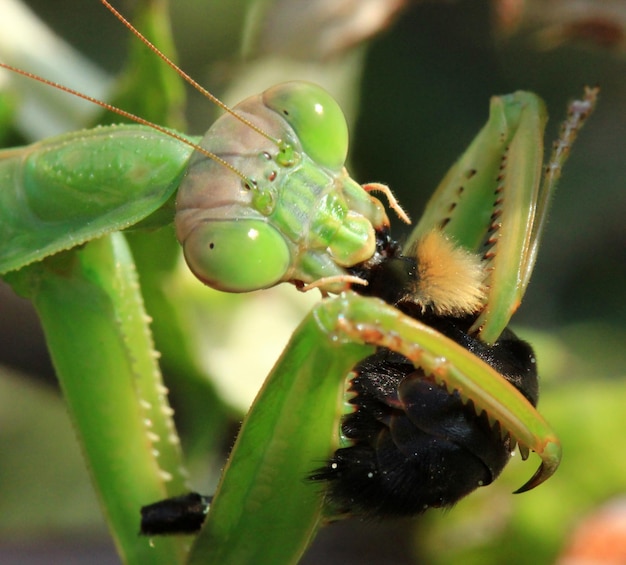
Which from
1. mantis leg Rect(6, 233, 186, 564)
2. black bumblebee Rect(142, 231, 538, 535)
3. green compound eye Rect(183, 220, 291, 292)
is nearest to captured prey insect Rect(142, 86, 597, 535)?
black bumblebee Rect(142, 231, 538, 535)

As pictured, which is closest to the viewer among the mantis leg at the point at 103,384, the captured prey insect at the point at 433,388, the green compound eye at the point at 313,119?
the captured prey insect at the point at 433,388

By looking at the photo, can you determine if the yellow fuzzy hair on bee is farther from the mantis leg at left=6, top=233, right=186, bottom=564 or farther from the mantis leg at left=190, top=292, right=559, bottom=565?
the mantis leg at left=6, top=233, right=186, bottom=564

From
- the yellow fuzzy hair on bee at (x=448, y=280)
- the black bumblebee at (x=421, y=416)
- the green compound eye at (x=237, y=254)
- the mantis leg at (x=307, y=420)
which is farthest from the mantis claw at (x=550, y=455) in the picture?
the green compound eye at (x=237, y=254)

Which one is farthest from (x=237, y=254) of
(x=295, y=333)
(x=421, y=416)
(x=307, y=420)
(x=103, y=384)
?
(x=103, y=384)

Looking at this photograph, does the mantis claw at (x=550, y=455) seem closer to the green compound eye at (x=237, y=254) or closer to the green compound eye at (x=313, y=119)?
the green compound eye at (x=237, y=254)

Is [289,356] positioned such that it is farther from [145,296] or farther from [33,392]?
[33,392]

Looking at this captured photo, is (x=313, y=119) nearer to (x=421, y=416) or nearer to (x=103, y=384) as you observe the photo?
(x=421, y=416)

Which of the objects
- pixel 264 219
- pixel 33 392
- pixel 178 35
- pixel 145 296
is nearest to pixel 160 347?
pixel 145 296
